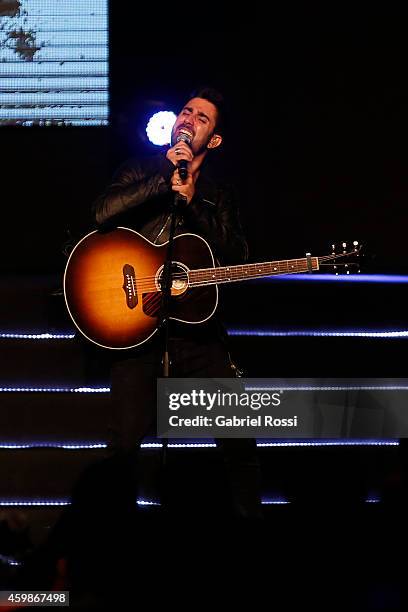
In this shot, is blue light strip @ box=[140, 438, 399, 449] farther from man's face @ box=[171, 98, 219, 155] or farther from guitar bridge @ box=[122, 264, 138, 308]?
man's face @ box=[171, 98, 219, 155]

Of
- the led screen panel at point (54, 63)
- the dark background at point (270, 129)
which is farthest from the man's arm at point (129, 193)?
the led screen panel at point (54, 63)

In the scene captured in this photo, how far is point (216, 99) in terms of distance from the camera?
399cm

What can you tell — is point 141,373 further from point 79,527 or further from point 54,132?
point 54,132

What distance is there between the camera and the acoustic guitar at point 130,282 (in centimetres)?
367

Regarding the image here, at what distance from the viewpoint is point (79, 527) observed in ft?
11.4

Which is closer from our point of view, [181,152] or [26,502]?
[181,152]

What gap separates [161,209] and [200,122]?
457 millimetres

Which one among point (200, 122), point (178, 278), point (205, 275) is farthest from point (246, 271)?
point (200, 122)

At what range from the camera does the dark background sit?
5.02 m

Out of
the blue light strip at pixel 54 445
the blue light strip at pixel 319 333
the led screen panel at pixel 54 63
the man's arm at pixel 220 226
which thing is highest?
the led screen panel at pixel 54 63

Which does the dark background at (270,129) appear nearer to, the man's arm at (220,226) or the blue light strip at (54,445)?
the man's arm at (220,226)

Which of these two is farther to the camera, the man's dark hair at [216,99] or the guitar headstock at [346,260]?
the man's dark hair at [216,99]

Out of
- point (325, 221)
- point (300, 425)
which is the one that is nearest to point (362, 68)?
point (325, 221)

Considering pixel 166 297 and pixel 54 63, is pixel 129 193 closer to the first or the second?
pixel 166 297
